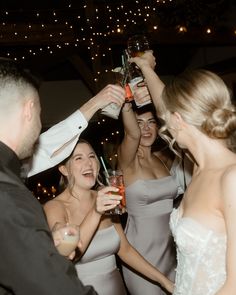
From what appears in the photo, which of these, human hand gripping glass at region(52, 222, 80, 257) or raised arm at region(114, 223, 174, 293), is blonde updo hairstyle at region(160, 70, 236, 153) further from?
raised arm at region(114, 223, 174, 293)

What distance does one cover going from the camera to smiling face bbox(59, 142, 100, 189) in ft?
9.11

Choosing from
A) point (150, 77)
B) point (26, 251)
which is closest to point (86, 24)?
point (150, 77)

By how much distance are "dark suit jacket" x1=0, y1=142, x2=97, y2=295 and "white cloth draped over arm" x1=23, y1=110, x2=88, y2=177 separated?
1326 mm

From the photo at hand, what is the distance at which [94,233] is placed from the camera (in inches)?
104

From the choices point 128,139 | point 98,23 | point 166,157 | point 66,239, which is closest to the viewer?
point 66,239

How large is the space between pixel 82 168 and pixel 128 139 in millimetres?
583

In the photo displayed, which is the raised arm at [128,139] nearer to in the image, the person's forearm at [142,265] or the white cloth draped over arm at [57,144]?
the white cloth draped over arm at [57,144]

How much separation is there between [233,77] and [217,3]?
12.5 feet

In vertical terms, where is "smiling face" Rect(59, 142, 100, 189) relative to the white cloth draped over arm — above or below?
below

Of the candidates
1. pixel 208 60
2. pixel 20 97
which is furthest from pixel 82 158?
pixel 208 60

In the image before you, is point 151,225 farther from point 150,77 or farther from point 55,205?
point 150,77

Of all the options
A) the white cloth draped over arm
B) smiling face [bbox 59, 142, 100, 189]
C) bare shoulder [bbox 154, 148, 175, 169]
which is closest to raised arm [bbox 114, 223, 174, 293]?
smiling face [bbox 59, 142, 100, 189]

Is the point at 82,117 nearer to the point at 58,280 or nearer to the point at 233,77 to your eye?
the point at 58,280

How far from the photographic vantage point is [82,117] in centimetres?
267
